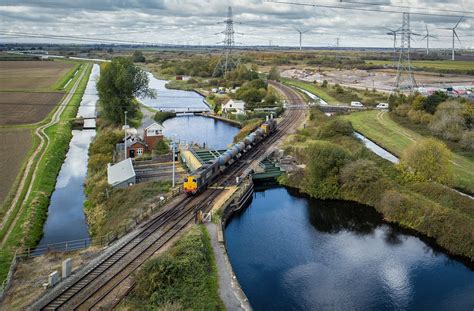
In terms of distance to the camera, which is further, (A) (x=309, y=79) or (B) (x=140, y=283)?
(A) (x=309, y=79)

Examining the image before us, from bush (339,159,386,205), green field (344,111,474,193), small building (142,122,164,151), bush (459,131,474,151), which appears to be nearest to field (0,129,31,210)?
Answer: small building (142,122,164,151)

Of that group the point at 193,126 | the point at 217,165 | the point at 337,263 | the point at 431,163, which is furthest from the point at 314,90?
the point at 337,263

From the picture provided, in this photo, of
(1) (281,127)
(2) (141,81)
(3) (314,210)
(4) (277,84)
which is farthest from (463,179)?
(4) (277,84)

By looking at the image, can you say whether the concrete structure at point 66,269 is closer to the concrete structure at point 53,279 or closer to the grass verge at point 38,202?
the concrete structure at point 53,279

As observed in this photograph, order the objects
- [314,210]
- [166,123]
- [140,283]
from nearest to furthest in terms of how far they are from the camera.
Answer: [140,283], [314,210], [166,123]

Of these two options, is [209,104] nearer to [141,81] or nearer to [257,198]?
[141,81]

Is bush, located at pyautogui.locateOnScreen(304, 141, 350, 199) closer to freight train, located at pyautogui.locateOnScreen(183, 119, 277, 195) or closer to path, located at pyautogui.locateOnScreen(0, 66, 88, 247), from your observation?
freight train, located at pyautogui.locateOnScreen(183, 119, 277, 195)
